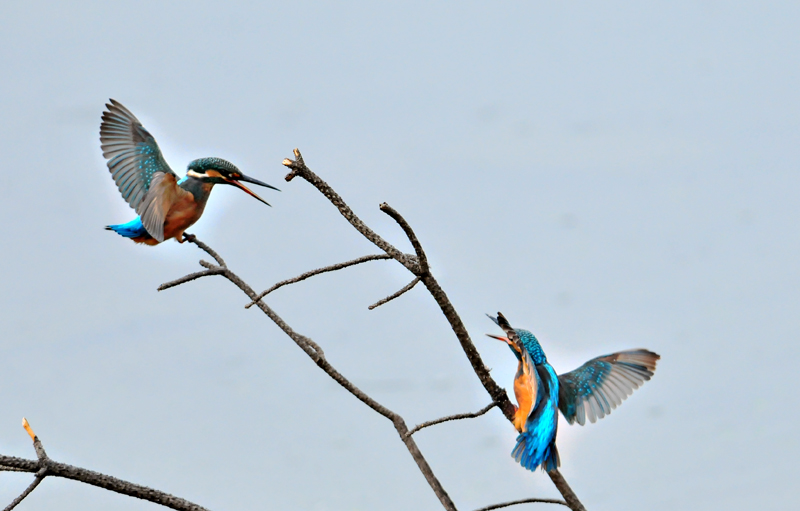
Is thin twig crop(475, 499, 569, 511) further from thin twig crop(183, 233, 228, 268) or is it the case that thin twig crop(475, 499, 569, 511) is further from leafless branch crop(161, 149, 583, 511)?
thin twig crop(183, 233, 228, 268)

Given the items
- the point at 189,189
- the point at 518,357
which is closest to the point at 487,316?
the point at 518,357

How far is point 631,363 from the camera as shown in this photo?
461 centimetres

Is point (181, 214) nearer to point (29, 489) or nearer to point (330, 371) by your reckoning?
point (330, 371)

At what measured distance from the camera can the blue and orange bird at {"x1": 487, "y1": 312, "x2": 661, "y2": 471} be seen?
381cm

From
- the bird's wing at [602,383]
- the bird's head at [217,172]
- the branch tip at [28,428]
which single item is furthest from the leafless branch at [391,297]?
the branch tip at [28,428]

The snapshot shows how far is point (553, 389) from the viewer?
400cm

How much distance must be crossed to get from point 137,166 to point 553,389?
95.6 inches

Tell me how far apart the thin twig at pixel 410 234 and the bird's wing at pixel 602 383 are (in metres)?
1.25

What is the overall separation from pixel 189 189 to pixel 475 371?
1.73 metres

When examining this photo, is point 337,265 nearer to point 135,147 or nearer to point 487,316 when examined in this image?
point 487,316

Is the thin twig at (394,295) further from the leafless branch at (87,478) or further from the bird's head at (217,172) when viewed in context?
the leafless branch at (87,478)

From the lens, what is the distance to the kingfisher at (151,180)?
414 centimetres

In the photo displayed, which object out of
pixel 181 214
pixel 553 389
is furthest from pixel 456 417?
pixel 181 214

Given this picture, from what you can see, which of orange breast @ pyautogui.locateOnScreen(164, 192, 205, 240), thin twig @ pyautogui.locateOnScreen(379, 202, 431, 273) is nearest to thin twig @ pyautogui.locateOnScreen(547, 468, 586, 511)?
thin twig @ pyautogui.locateOnScreen(379, 202, 431, 273)
